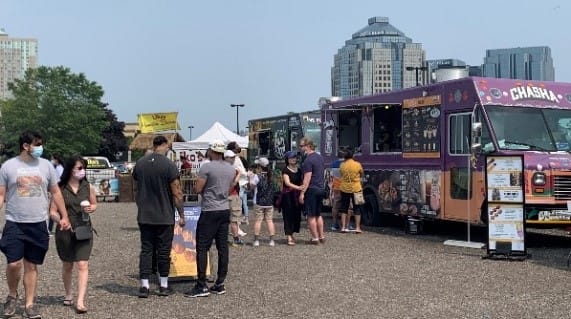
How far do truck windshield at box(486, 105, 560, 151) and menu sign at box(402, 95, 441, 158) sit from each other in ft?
4.32

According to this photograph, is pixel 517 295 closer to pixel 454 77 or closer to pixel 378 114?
pixel 454 77

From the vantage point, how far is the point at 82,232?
711 centimetres

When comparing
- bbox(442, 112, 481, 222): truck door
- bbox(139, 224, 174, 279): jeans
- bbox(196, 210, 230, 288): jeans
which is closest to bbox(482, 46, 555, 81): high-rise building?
bbox(442, 112, 481, 222): truck door

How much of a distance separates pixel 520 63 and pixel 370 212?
482 cm

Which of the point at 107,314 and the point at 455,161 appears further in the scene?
the point at 455,161

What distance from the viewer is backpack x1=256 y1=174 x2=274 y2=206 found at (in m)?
11.9

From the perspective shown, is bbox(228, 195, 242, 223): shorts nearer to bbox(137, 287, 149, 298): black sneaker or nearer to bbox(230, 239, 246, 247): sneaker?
bbox(230, 239, 246, 247): sneaker

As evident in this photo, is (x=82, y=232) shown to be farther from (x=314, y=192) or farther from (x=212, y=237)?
(x=314, y=192)

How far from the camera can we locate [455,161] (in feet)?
40.2

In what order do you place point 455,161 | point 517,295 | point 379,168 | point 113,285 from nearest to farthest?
point 517,295 < point 113,285 < point 455,161 < point 379,168

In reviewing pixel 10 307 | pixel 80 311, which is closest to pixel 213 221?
pixel 80 311

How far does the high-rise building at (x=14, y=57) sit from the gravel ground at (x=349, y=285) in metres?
133

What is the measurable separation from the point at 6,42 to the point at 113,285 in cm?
14973

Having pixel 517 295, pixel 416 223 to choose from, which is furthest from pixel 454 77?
pixel 517 295
